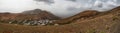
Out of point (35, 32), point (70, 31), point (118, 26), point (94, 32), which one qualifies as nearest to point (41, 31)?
point (35, 32)

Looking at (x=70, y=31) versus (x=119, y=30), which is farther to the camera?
(x=70, y=31)

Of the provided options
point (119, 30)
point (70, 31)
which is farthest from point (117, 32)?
point (70, 31)

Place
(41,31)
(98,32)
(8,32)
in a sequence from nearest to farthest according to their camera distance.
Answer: (98,32) < (8,32) < (41,31)

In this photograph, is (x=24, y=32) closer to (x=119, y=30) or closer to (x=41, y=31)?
(x=41, y=31)

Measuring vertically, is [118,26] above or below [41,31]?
above

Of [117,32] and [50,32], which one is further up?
[117,32]

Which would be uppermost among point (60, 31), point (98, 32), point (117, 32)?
point (117, 32)

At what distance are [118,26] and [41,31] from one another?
2068 cm

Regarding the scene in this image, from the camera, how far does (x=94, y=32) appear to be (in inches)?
1345

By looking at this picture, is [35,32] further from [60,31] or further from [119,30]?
[119,30]

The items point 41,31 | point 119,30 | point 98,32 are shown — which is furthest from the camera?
point 41,31

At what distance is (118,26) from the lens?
22000 millimetres

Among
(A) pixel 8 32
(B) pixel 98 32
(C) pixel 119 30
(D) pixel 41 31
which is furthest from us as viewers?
(D) pixel 41 31

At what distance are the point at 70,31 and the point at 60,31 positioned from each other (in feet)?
5.16
